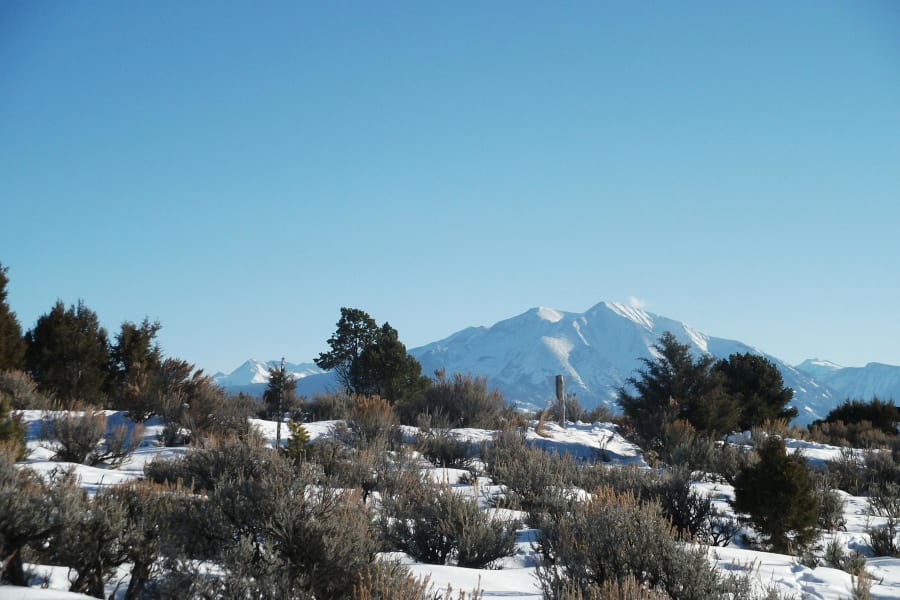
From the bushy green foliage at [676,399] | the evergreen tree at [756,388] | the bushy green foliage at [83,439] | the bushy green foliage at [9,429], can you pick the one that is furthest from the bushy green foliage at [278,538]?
the evergreen tree at [756,388]

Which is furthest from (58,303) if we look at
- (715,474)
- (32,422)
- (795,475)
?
(795,475)

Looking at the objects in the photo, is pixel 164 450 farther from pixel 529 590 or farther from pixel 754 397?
pixel 754 397

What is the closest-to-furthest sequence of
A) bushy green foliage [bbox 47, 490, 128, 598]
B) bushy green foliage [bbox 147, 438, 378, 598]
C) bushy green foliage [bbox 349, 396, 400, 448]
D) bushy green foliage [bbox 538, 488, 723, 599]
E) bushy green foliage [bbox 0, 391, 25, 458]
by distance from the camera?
bushy green foliage [bbox 147, 438, 378, 598], bushy green foliage [bbox 47, 490, 128, 598], bushy green foliage [bbox 538, 488, 723, 599], bushy green foliage [bbox 0, 391, 25, 458], bushy green foliage [bbox 349, 396, 400, 448]

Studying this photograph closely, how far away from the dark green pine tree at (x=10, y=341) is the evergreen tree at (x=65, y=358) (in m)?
0.66

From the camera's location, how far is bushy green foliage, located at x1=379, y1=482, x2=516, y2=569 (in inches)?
256

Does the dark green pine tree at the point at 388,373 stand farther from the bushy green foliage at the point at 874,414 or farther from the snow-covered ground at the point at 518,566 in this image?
the bushy green foliage at the point at 874,414

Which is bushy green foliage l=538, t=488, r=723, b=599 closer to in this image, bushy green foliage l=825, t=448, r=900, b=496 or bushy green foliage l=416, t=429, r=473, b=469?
bushy green foliage l=416, t=429, r=473, b=469

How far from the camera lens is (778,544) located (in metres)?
8.59

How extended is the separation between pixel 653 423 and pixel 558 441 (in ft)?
8.77

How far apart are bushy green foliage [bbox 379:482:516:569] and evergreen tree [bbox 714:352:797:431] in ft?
72.1

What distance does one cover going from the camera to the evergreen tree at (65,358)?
18.6 metres

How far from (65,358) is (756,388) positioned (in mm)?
24293

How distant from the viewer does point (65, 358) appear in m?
19.1

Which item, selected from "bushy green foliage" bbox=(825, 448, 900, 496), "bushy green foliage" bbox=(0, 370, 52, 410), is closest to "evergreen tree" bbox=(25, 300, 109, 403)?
"bushy green foliage" bbox=(0, 370, 52, 410)
